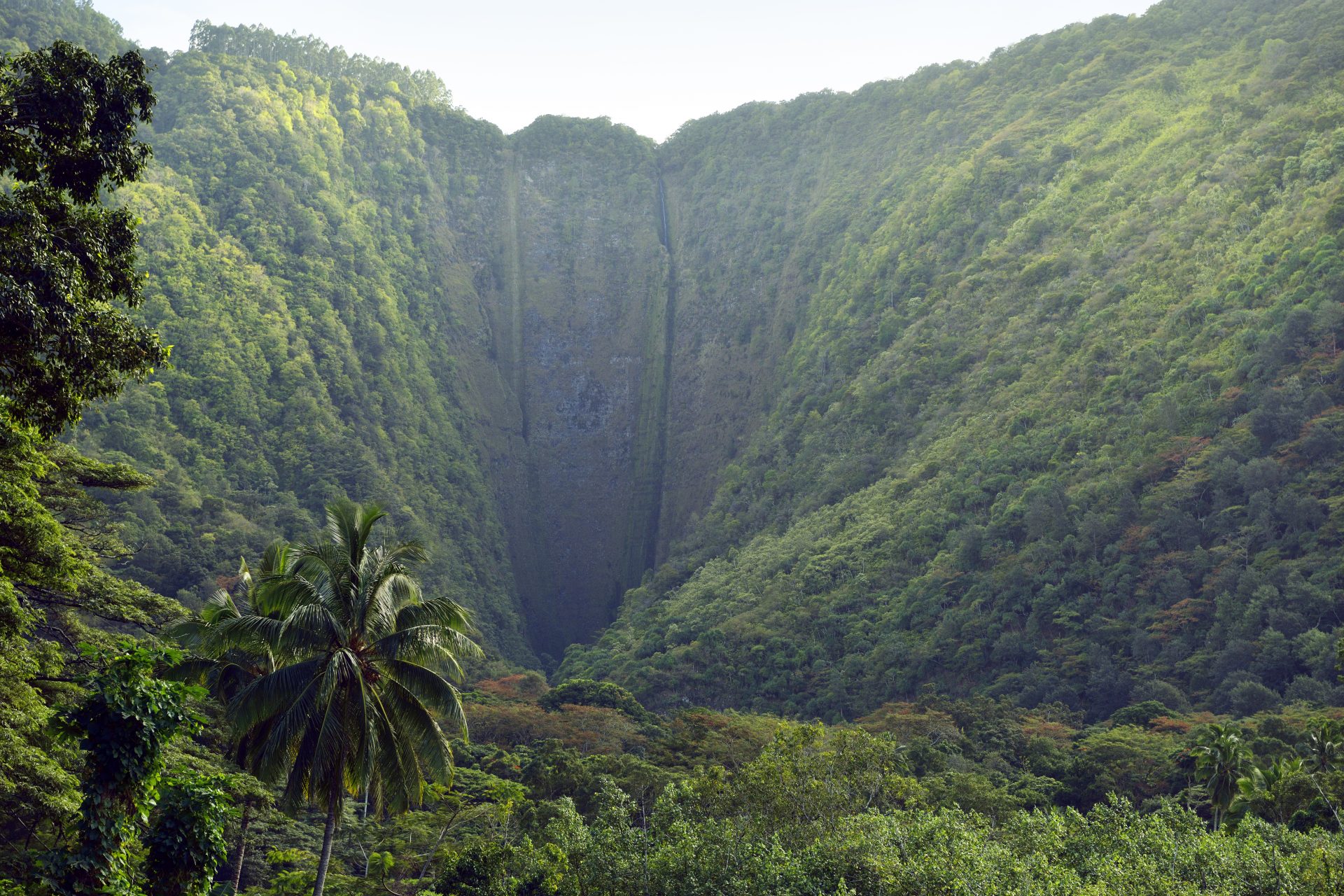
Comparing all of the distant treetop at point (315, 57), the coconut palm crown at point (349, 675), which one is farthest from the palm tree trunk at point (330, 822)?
the distant treetop at point (315, 57)

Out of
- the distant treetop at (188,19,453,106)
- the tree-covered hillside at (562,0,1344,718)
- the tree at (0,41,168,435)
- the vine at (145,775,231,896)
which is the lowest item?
the vine at (145,775,231,896)

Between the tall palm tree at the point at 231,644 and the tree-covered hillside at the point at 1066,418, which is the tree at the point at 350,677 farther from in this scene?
the tree-covered hillside at the point at 1066,418

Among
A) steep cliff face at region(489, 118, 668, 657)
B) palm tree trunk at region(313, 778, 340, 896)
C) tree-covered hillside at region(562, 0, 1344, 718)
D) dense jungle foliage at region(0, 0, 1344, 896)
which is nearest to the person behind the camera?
palm tree trunk at region(313, 778, 340, 896)

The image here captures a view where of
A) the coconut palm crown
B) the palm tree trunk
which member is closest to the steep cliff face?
the palm tree trunk

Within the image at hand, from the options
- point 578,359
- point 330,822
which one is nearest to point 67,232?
point 330,822

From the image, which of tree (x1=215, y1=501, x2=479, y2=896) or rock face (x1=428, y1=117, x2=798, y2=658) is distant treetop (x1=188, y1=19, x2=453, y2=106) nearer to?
rock face (x1=428, y1=117, x2=798, y2=658)

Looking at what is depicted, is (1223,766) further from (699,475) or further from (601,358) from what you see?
(601,358)

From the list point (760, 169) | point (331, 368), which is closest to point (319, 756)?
point (331, 368)

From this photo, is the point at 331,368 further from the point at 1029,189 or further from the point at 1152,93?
the point at 1152,93
